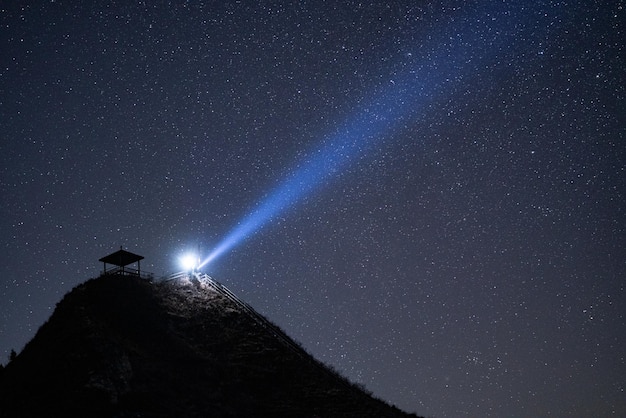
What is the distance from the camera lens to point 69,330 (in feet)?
110

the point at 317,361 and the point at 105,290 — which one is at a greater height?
the point at 105,290

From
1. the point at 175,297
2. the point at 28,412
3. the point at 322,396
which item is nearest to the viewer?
the point at 28,412

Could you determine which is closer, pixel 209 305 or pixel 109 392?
pixel 109 392

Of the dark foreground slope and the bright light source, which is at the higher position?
the bright light source

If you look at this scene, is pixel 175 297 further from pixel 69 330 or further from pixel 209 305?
pixel 69 330

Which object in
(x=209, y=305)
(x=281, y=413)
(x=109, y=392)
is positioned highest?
(x=209, y=305)

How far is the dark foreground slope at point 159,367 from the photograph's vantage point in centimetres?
2727

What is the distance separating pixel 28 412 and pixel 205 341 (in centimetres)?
1418

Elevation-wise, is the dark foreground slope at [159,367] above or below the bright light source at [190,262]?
below

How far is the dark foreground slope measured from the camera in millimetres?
27266

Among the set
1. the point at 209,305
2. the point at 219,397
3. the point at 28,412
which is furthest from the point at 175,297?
the point at 28,412

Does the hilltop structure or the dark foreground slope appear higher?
the hilltop structure

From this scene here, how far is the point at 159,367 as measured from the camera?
32.1 meters

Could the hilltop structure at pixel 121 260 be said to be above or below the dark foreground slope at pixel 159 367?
above
